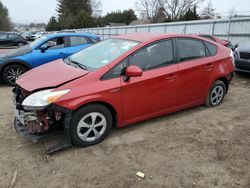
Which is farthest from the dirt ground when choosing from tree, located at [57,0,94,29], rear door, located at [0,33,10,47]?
tree, located at [57,0,94,29]

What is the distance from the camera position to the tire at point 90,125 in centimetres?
346

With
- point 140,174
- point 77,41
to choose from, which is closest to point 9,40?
point 77,41

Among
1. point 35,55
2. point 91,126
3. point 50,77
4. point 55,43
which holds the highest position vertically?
point 55,43

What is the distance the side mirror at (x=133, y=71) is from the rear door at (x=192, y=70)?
990 mm

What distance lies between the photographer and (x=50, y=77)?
379 centimetres

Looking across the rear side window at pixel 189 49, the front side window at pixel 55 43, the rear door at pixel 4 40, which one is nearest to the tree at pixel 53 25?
the rear door at pixel 4 40

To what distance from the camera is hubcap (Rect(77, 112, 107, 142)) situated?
354cm

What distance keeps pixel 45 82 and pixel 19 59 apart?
13.8 feet

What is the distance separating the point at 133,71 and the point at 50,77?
4.14 feet

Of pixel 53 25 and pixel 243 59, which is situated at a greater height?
pixel 53 25

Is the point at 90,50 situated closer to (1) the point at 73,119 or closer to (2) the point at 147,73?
(2) the point at 147,73

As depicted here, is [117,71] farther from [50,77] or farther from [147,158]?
[147,158]

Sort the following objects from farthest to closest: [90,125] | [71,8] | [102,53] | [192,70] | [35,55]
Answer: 1. [71,8]
2. [35,55]
3. [192,70]
4. [102,53]
5. [90,125]

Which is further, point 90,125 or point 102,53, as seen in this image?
point 102,53
